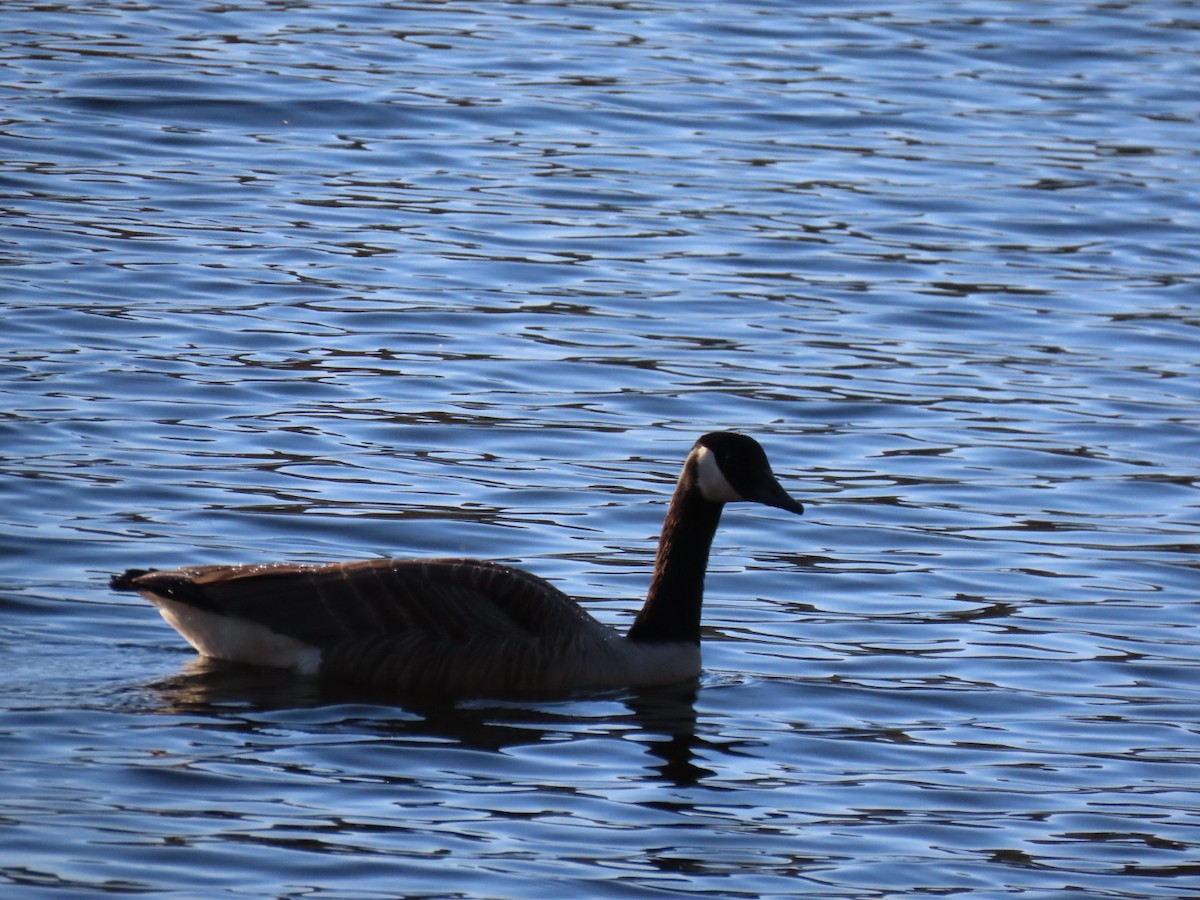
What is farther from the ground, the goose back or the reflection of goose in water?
the goose back

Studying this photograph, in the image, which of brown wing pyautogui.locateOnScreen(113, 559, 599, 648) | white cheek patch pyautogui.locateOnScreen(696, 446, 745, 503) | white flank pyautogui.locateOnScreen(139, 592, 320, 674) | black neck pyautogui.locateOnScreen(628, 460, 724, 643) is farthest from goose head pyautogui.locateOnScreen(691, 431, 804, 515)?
white flank pyautogui.locateOnScreen(139, 592, 320, 674)

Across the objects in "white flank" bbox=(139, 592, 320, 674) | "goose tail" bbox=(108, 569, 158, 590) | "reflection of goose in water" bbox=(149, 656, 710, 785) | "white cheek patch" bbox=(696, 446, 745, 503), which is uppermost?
"white cheek patch" bbox=(696, 446, 745, 503)

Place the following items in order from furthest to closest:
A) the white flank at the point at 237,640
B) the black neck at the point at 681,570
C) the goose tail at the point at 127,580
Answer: the black neck at the point at 681,570 < the white flank at the point at 237,640 < the goose tail at the point at 127,580

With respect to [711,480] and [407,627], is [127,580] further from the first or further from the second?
[711,480]

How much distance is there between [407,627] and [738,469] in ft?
6.10

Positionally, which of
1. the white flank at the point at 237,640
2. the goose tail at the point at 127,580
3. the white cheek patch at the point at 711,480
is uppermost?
the white cheek patch at the point at 711,480

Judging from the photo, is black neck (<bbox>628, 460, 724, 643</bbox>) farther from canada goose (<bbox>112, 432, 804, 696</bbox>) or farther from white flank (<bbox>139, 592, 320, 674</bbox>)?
white flank (<bbox>139, 592, 320, 674</bbox>)

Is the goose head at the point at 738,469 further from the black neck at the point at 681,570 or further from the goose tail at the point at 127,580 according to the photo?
the goose tail at the point at 127,580

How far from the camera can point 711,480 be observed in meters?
10.7

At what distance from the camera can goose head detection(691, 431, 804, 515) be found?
1059 centimetres

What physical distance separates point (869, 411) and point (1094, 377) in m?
2.11

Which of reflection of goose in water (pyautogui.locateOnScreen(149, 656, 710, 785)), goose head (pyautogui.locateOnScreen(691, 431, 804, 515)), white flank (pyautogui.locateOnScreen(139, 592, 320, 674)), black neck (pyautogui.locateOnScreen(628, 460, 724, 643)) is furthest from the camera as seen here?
goose head (pyautogui.locateOnScreen(691, 431, 804, 515))

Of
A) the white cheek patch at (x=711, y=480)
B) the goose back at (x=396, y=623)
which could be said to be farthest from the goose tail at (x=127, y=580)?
the white cheek patch at (x=711, y=480)

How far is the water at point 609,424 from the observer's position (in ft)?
27.0
